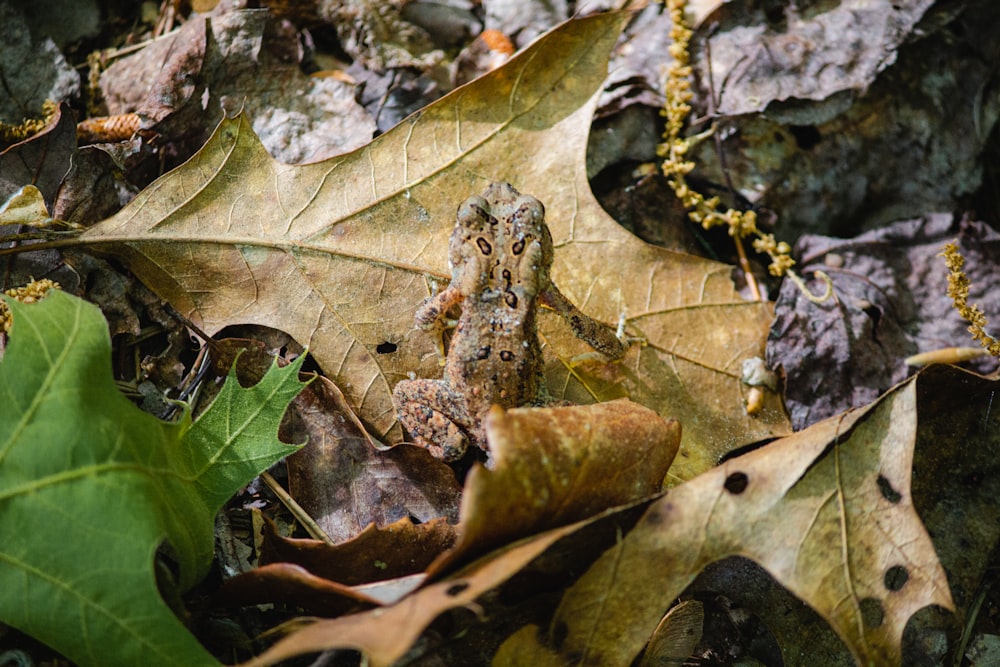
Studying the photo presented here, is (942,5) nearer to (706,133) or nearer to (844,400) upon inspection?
(706,133)

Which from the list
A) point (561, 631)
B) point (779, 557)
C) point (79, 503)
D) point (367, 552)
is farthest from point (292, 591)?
point (779, 557)

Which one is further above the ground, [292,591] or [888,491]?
[292,591]

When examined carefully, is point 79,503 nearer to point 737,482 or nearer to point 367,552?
point 367,552

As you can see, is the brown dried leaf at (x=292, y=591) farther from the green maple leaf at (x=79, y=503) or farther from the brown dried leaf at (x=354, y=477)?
the brown dried leaf at (x=354, y=477)

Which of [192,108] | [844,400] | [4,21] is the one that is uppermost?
[4,21]

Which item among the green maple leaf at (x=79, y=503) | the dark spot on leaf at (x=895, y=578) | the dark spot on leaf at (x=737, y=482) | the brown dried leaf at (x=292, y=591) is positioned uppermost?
the green maple leaf at (x=79, y=503)

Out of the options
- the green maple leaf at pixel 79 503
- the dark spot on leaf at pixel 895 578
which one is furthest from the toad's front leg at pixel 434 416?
the dark spot on leaf at pixel 895 578

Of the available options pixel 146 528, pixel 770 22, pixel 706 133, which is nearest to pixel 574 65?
pixel 706 133
